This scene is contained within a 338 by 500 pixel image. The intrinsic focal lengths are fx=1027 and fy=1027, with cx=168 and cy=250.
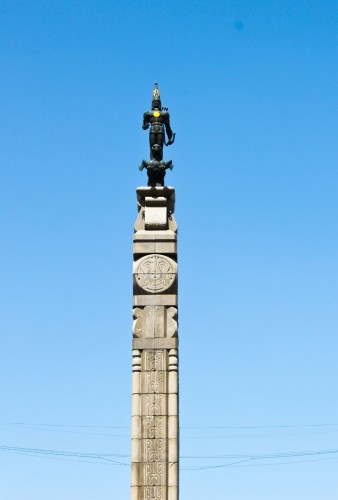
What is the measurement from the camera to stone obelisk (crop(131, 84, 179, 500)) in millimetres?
23797

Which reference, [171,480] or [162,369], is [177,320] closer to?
[162,369]

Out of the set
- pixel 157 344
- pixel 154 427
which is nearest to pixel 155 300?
pixel 157 344

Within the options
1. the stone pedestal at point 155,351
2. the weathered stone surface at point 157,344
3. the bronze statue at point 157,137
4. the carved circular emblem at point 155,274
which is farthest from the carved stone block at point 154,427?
the bronze statue at point 157,137

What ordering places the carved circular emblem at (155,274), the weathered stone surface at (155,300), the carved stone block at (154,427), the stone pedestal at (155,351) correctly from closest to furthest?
the stone pedestal at (155,351)
the carved stone block at (154,427)
the weathered stone surface at (155,300)
the carved circular emblem at (155,274)

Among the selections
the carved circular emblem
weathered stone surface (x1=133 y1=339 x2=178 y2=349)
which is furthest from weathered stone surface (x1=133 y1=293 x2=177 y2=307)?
weathered stone surface (x1=133 y1=339 x2=178 y2=349)

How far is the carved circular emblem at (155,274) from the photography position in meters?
25.3

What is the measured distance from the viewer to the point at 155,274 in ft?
83.1

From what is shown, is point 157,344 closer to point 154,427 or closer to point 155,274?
point 155,274

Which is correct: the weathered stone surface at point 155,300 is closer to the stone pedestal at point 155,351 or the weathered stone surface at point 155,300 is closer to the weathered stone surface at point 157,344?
the stone pedestal at point 155,351

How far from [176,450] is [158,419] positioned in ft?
2.74

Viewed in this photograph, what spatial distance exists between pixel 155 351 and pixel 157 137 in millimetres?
5601

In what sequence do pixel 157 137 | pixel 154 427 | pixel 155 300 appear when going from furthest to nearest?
1. pixel 157 137
2. pixel 155 300
3. pixel 154 427

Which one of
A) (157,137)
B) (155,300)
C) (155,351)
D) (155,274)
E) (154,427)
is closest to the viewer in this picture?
(154,427)

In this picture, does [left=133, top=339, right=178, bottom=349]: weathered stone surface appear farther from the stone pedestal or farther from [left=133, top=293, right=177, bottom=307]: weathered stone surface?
[left=133, top=293, right=177, bottom=307]: weathered stone surface
